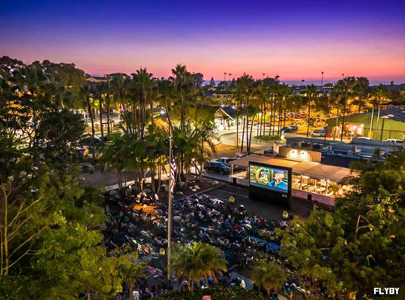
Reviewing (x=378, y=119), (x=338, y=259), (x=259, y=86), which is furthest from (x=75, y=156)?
(x=378, y=119)

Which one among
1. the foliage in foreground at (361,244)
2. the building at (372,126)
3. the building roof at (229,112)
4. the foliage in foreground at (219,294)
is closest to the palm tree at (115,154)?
the foliage in foreground at (219,294)

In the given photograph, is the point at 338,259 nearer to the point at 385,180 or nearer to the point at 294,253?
the point at 294,253

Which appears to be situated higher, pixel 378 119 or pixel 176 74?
pixel 176 74

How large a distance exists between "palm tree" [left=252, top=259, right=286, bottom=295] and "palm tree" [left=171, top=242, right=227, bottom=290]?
1528mm

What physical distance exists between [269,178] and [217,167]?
11234 mm

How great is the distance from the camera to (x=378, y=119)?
51.0m

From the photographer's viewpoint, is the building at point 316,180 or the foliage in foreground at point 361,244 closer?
the foliage in foreground at point 361,244

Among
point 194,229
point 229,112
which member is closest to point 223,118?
point 229,112

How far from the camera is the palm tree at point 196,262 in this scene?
1273 cm

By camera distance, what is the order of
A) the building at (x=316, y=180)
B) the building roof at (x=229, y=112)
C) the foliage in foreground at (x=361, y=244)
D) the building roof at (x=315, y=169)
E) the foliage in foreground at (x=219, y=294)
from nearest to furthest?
1. the foliage in foreground at (x=361, y=244)
2. the foliage in foreground at (x=219, y=294)
3. the building at (x=316, y=180)
4. the building roof at (x=315, y=169)
5. the building roof at (x=229, y=112)

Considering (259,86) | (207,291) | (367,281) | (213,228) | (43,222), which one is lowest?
(213,228)

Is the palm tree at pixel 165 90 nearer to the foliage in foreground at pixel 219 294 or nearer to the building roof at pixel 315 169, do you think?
the building roof at pixel 315 169

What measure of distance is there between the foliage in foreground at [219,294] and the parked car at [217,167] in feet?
79.9

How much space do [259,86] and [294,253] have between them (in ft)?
125
